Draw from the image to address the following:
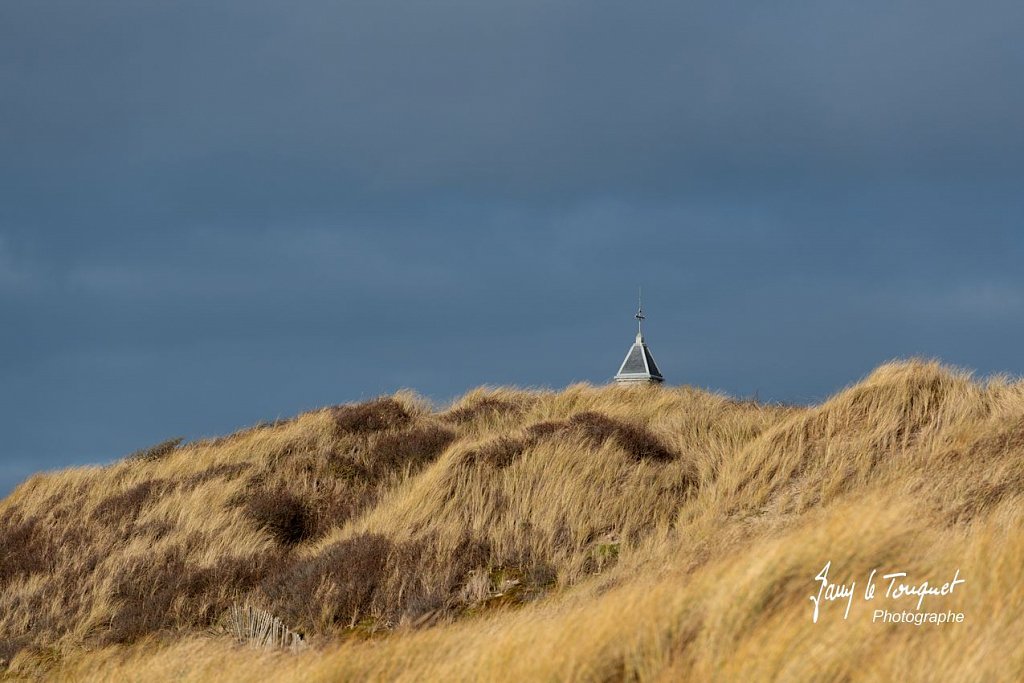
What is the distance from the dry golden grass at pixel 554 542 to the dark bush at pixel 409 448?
51 millimetres

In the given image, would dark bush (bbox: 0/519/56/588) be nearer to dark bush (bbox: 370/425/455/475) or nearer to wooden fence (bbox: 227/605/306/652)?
dark bush (bbox: 370/425/455/475)

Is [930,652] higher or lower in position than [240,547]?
lower

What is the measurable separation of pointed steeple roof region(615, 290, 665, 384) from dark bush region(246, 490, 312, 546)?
29675 mm

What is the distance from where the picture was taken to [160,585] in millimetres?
13141

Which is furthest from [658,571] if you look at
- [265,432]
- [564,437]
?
[265,432]

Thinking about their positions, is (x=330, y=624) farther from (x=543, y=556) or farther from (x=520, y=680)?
(x=520, y=680)

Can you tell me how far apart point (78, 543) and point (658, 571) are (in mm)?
10323

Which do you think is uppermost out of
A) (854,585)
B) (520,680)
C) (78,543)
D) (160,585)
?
(78,543)

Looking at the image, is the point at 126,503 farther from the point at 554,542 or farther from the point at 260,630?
the point at 554,542

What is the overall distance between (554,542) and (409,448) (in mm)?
4981

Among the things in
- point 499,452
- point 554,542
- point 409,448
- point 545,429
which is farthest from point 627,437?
point 409,448

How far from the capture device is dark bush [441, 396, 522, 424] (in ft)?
60.8

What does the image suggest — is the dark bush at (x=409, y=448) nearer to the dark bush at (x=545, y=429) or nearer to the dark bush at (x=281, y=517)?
the dark bush at (x=281, y=517)

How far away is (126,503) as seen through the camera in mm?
16812
